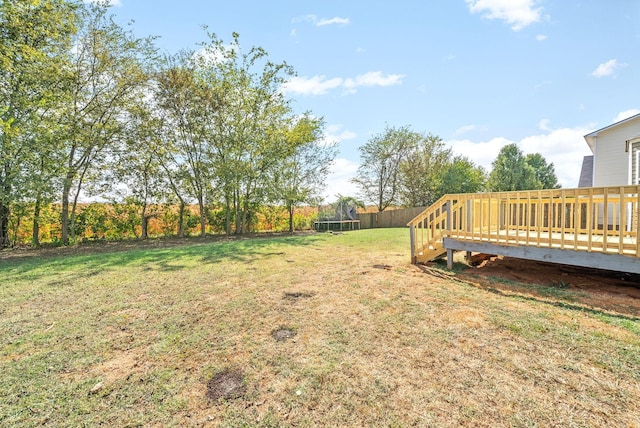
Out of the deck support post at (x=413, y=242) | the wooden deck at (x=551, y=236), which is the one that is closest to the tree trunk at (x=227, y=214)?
the deck support post at (x=413, y=242)

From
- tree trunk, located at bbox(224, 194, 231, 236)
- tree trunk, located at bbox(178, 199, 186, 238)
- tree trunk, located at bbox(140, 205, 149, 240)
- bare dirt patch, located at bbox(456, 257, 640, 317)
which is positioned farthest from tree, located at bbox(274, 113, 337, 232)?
bare dirt patch, located at bbox(456, 257, 640, 317)

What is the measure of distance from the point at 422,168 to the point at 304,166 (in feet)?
38.1

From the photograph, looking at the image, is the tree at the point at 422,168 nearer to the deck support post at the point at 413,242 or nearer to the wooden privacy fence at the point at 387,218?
the wooden privacy fence at the point at 387,218

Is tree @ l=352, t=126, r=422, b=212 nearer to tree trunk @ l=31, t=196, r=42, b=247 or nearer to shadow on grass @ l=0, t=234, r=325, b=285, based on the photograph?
shadow on grass @ l=0, t=234, r=325, b=285

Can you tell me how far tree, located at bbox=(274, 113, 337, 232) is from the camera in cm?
1465

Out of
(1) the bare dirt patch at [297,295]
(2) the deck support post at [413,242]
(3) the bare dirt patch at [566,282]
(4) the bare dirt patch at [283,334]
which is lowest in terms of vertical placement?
(4) the bare dirt patch at [283,334]

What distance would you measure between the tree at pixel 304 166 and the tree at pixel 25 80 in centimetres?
875

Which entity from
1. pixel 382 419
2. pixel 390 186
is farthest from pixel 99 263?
pixel 390 186

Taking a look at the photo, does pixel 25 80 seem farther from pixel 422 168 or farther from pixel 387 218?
pixel 422 168

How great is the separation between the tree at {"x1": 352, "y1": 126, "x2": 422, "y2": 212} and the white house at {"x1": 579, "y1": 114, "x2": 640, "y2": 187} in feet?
47.8

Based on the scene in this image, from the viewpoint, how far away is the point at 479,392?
188 cm

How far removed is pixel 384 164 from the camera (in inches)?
914

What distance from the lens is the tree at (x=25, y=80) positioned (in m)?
7.71

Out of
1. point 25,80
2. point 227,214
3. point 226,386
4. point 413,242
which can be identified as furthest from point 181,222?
point 226,386
